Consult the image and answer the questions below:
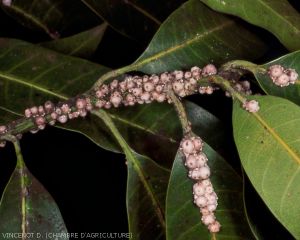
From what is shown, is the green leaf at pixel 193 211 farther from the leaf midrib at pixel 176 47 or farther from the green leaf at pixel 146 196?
the leaf midrib at pixel 176 47

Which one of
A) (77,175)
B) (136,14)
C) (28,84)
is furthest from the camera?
(77,175)

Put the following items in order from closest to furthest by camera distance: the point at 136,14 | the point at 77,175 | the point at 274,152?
the point at 274,152, the point at 136,14, the point at 77,175

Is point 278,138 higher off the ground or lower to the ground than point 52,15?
lower

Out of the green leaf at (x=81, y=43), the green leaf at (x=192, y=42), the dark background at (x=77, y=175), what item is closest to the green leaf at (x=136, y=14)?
the green leaf at (x=81, y=43)

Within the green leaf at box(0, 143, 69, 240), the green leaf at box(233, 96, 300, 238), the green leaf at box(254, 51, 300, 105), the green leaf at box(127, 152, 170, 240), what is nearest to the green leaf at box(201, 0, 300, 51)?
the green leaf at box(254, 51, 300, 105)

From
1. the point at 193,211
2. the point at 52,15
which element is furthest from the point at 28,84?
the point at 193,211

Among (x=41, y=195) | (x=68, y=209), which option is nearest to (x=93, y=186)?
(x=68, y=209)

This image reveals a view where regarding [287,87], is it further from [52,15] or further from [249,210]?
[52,15]
